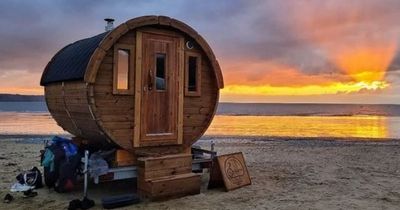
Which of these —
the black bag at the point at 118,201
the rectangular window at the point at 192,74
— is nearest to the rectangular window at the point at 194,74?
the rectangular window at the point at 192,74

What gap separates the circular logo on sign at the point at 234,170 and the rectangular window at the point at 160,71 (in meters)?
2.34

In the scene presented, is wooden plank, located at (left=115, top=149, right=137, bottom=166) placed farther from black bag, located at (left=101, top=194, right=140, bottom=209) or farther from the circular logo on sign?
the circular logo on sign

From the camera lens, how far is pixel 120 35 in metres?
8.11

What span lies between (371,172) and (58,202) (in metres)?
8.76

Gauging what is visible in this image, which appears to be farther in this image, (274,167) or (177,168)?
Answer: (274,167)

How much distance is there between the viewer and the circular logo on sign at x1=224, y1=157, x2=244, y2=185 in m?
9.34

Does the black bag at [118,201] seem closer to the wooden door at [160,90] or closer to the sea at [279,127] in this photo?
the wooden door at [160,90]

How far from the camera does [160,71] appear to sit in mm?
9008

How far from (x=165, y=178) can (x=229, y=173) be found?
1.71 m

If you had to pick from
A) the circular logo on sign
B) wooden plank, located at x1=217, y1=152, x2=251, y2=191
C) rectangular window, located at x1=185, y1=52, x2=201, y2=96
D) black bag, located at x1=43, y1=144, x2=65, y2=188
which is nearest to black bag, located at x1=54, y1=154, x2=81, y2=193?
black bag, located at x1=43, y1=144, x2=65, y2=188

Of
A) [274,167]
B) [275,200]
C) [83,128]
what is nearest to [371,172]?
[274,167]

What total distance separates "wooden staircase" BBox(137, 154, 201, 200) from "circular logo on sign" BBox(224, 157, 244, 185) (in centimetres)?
91

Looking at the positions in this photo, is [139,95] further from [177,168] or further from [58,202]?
[58,202]

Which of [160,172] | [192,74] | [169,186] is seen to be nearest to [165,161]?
[160,172]
